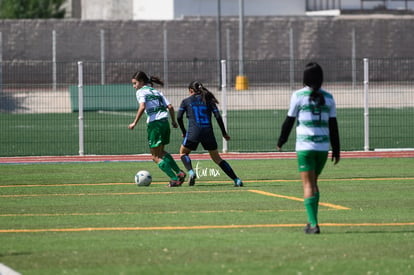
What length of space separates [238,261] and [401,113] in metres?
26.3

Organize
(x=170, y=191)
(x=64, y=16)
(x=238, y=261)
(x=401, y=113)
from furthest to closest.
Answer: (x=64, y=16), (x=401, y=113), (x=170, y=191), (x=238, y=261)

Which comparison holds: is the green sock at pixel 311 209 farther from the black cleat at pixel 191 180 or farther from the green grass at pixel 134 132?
the green grass at pixel 134 132

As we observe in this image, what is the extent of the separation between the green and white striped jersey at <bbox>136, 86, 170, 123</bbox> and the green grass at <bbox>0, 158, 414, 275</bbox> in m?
1.19

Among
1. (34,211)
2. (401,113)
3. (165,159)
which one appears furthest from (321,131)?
(401,113)

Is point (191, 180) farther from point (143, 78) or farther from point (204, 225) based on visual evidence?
point (204, 225)

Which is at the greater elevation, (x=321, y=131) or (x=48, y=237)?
(x=321, y=131)

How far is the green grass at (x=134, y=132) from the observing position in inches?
1095

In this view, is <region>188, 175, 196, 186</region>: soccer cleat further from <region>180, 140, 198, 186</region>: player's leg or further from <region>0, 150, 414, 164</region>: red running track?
<region>0, 150, 414, 164</region>: red running track

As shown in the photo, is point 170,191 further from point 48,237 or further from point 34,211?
point 48,237

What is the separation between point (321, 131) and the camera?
12.6m

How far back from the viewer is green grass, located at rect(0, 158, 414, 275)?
1069 cm

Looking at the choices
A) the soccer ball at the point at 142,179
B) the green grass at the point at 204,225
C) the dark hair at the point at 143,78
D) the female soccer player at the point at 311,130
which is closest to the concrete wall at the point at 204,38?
the green grass at the point at 204,225

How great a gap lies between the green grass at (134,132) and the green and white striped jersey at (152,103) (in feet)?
28.0

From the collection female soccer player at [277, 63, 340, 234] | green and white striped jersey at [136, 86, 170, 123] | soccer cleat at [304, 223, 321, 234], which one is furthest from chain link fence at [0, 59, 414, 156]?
soccer cleat at [304, 223, 321, 234]
